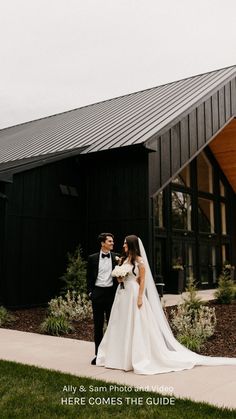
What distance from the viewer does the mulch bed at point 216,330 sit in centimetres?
780

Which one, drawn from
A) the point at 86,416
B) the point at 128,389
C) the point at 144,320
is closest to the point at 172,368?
→ the point at 144,320

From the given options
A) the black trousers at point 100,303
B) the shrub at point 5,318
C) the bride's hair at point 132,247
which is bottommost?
the shrub at point 5,318

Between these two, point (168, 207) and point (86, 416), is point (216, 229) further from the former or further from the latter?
point (86, 416)

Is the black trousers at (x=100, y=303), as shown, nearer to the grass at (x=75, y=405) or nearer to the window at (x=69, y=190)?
the grass at (x=75, y=405)

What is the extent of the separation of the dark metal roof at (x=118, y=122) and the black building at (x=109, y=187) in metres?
0.09

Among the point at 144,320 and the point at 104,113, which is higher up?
the point at 104,113

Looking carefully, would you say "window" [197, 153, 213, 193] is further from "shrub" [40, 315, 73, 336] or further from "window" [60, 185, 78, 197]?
"shrub" [40, 315, 73, 336]

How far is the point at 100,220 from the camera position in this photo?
14234 millimetres

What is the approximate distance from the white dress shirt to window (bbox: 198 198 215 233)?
A: 14787 mm

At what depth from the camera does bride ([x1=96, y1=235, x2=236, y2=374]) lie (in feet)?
19.8

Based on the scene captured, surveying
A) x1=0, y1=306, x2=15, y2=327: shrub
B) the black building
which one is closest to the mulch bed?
x1=0, y1=306, x2=15, y2=327: shrub

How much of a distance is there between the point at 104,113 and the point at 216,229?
8.55m

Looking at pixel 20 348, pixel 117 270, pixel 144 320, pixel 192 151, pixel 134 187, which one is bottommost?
pixel 20 348

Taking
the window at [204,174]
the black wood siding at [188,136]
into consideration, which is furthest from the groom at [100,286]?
the window at [204,174]
